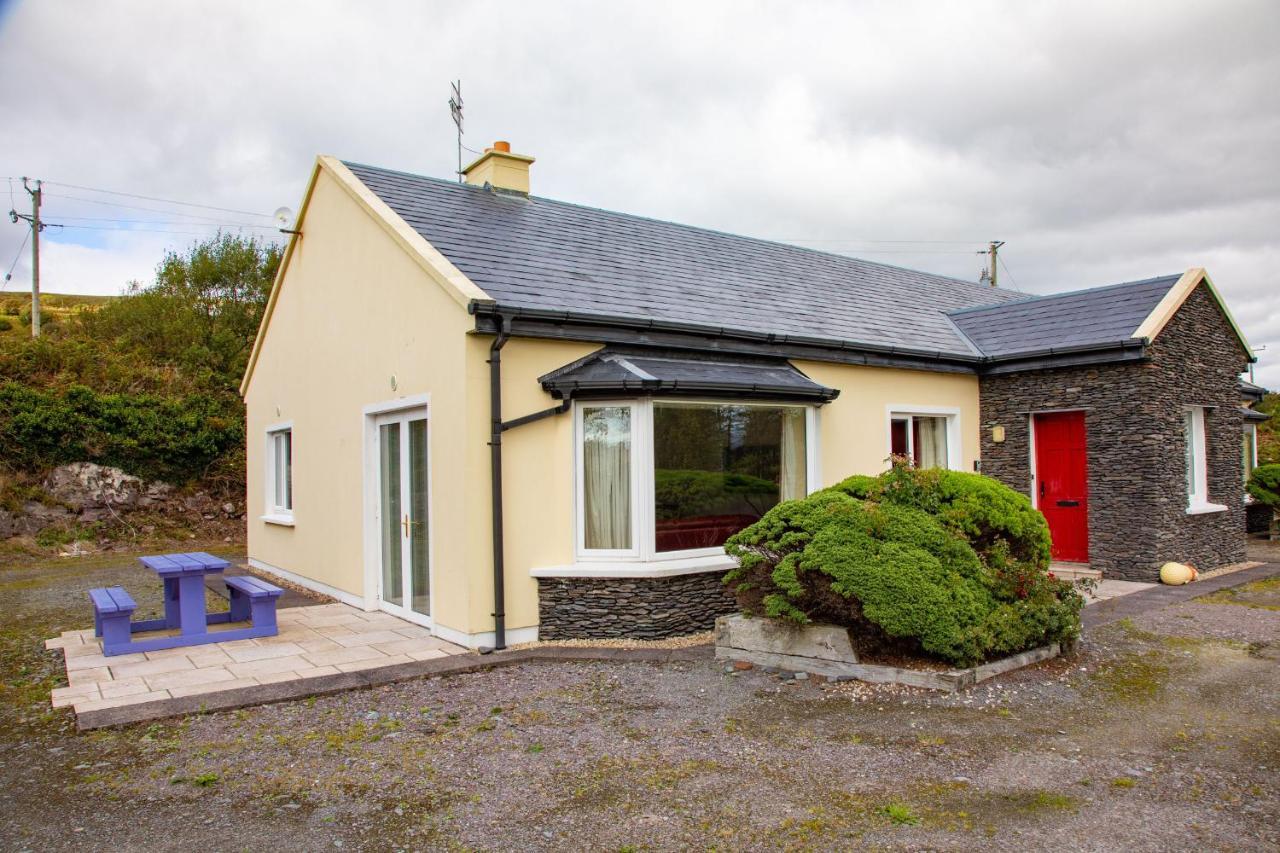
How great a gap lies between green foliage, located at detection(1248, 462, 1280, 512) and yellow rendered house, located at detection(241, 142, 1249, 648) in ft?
13.5

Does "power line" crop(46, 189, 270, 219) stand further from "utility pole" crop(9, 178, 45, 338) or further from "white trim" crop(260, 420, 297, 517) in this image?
"white trim" crop(260, 420, 297, 517)

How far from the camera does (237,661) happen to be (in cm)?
690

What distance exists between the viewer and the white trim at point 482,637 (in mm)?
7145

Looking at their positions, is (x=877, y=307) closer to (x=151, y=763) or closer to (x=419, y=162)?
(x=151, y=763)

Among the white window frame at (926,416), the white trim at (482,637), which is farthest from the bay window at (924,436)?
the white trim at (482,637)

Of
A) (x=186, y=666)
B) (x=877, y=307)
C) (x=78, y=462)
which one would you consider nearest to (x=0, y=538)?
(x=78, y=462)

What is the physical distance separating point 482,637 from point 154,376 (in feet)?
49.2

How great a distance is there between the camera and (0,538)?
1467cm

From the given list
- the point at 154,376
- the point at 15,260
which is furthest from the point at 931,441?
the point at 15,260

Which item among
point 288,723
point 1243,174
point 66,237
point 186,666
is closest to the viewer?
point 288,723

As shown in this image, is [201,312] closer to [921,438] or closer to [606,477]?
[606,477]

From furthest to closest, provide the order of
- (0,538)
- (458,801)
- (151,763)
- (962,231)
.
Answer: (962,231), (0,538), (151,763), (458,801)

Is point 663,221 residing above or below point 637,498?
above

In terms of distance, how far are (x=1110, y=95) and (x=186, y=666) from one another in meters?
14.3
